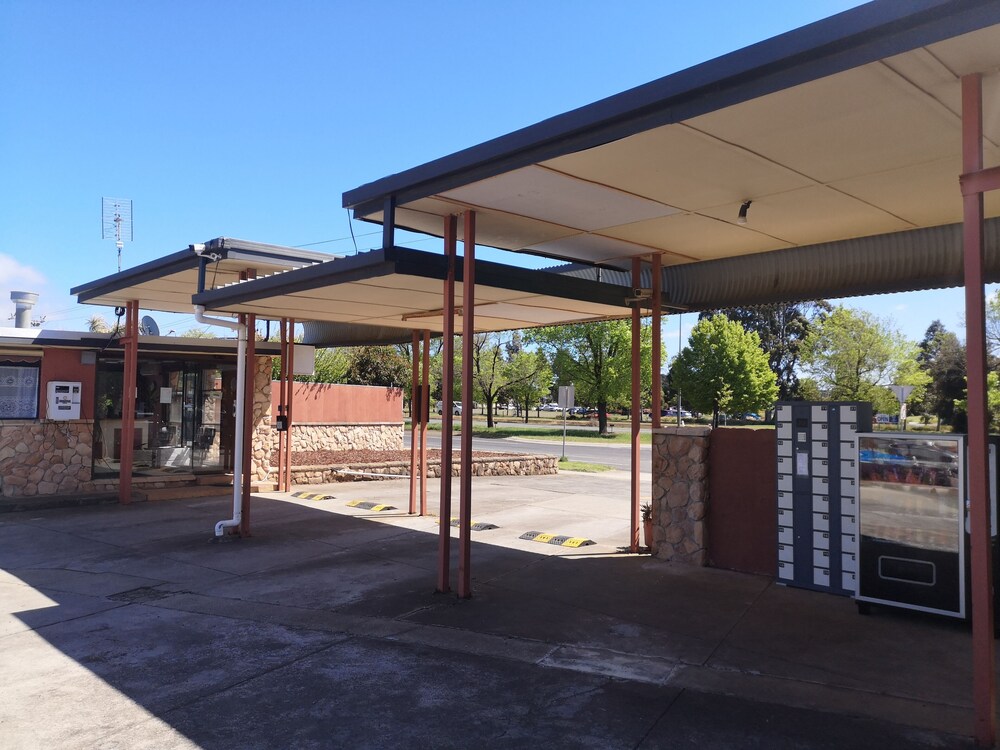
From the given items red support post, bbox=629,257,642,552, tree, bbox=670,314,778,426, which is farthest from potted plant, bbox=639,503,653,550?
tree, bbox=670,314,778,426

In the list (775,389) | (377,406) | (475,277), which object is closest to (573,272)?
(475,277)

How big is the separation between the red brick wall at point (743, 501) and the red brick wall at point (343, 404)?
583 inches

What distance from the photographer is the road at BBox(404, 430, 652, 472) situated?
1099 inches

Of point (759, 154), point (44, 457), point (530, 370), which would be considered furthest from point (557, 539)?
point (530, 370)

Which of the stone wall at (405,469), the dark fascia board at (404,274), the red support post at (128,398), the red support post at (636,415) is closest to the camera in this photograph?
the dark fascia board at (404,274)

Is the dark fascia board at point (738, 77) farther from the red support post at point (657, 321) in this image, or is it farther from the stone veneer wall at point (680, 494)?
the stone veneer wall at point (680, 494)

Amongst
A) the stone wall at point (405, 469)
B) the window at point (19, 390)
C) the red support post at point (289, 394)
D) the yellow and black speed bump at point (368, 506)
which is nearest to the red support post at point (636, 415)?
the yellow and black speed bump at point (368, 506)

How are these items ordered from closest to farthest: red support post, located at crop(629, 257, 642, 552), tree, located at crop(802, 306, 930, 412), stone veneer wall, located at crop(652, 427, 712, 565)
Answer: stone veneer wall, located at crop(652, 427, 712, 565) → red support post, located at crop(629, 257, 642, 552) → tree, located at crop(802, 306, 930, 412)

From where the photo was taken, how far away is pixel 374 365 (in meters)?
39.9

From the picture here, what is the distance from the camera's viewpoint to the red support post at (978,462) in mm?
3861

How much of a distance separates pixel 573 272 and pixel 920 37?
22.5 feet

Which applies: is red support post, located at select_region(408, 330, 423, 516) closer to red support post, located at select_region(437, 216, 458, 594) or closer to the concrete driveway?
the concrete driveway

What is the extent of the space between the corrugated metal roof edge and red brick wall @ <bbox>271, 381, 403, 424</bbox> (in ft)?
43.3

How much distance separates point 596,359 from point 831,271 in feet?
121
